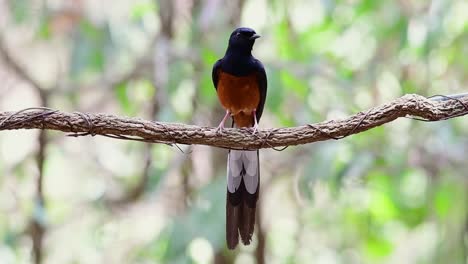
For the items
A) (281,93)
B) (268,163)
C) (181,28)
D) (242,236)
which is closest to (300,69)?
(281,93)

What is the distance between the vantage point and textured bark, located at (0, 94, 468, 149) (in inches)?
97.4

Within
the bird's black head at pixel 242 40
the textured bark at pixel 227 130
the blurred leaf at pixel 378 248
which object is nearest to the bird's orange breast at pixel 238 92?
the bird's black head at pixel 242 40

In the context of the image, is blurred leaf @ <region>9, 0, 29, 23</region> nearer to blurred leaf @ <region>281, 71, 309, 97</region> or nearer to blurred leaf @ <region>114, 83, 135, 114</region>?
blurred leaf @ <region>114, 83, 135, 114</region>

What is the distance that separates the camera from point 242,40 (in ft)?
12.8

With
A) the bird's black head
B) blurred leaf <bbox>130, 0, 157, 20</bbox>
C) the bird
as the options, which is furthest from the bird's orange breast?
blurred leaf <bbox>130, 0, 157, 20</bbox>

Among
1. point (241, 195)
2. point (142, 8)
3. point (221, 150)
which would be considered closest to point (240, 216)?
point (241, 195)

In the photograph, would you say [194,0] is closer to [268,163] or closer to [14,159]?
[268,163]

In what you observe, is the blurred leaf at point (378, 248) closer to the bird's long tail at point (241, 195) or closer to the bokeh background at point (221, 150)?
the bokeh background at point (221, 150)

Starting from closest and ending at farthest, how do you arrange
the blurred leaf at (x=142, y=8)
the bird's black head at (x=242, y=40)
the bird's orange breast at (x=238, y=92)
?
the bird's orange breast at (x=238, y=92) < the bird's black head at (x=242, y=40) < the blurred leaf at (x=142, y=8)

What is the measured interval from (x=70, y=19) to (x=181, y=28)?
120 cm

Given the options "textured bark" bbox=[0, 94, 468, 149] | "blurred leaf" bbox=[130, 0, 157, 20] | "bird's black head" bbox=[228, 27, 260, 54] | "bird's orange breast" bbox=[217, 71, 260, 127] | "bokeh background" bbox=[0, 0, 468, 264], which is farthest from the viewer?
"blurred leaf" bbox=[130, 0, 157, 20]

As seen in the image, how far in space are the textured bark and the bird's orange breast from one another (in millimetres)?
964

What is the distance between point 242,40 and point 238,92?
1.03 ft

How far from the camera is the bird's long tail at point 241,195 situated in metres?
3.39
